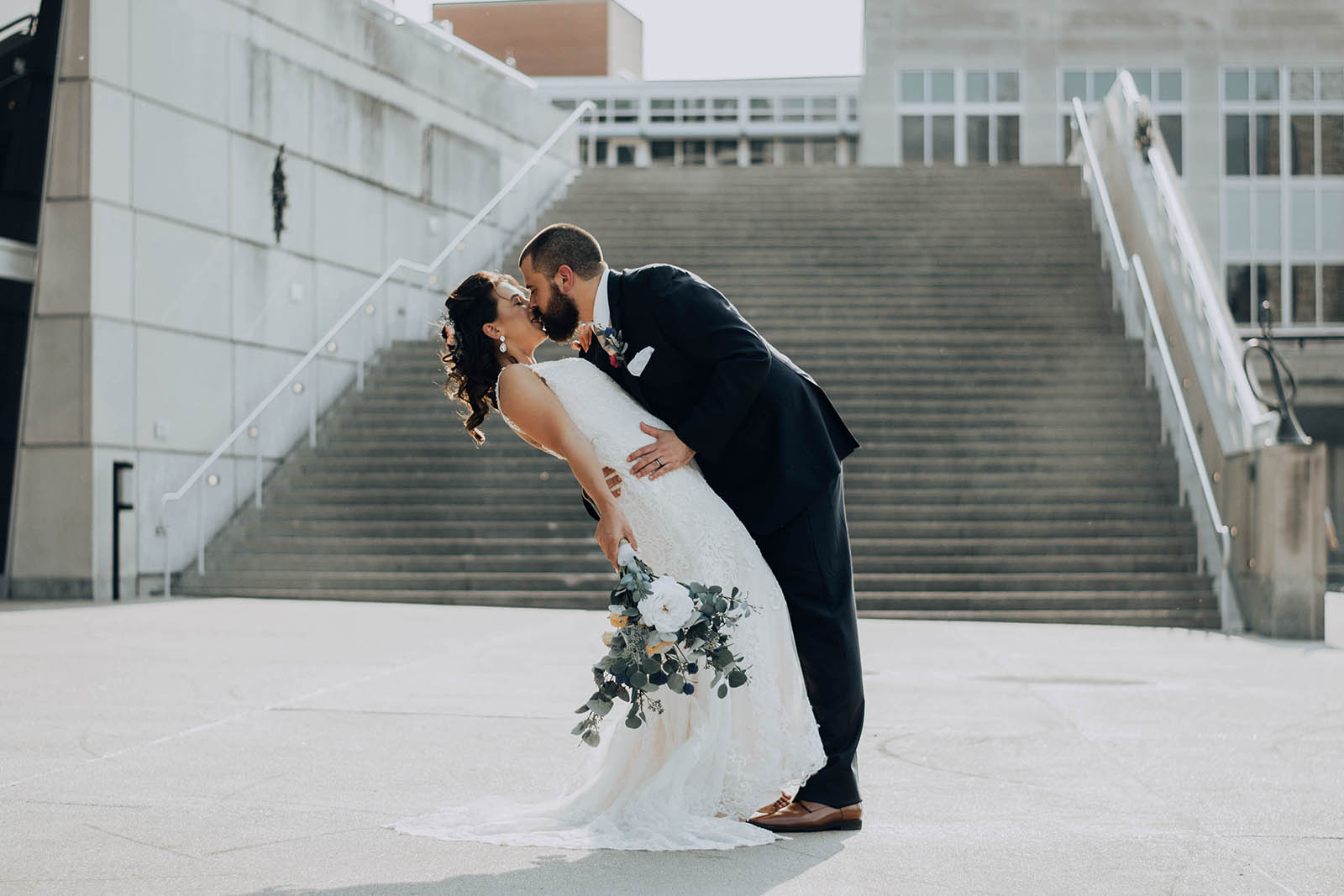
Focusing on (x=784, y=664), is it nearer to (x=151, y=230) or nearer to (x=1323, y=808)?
(x=1323, y=808)

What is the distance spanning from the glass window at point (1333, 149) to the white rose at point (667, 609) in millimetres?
34517

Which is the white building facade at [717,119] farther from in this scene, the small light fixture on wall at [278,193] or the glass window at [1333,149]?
the small light fixture on wall at [278,193]

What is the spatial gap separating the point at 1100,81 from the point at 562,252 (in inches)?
1427

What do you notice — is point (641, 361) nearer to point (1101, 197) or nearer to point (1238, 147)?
point (1101, 197)

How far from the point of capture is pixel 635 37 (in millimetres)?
60156

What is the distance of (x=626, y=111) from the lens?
52.6 m

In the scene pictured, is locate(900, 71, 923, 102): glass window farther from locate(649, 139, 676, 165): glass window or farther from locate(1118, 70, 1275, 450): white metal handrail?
locate(1118, 70, 1275, 450): white metal handrail

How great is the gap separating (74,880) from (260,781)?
133 cm

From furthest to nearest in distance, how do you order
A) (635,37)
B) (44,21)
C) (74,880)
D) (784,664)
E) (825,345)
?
(635,37) → (825,345) → (44,21) → (784,664) → (74,880)

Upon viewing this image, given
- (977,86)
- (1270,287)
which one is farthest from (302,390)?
(977,86)

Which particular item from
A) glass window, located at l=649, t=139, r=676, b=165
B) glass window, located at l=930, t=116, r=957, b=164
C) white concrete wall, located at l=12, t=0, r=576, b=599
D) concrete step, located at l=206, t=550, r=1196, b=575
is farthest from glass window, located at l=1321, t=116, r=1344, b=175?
concrete step, located at l=206, t=550, r=1196, b=575

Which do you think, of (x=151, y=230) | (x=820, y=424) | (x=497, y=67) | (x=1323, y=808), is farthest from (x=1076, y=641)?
A: (x=497, y=67)

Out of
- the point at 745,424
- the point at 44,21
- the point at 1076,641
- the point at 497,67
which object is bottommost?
the point at 1076,641

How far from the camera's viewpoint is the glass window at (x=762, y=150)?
5194cm
